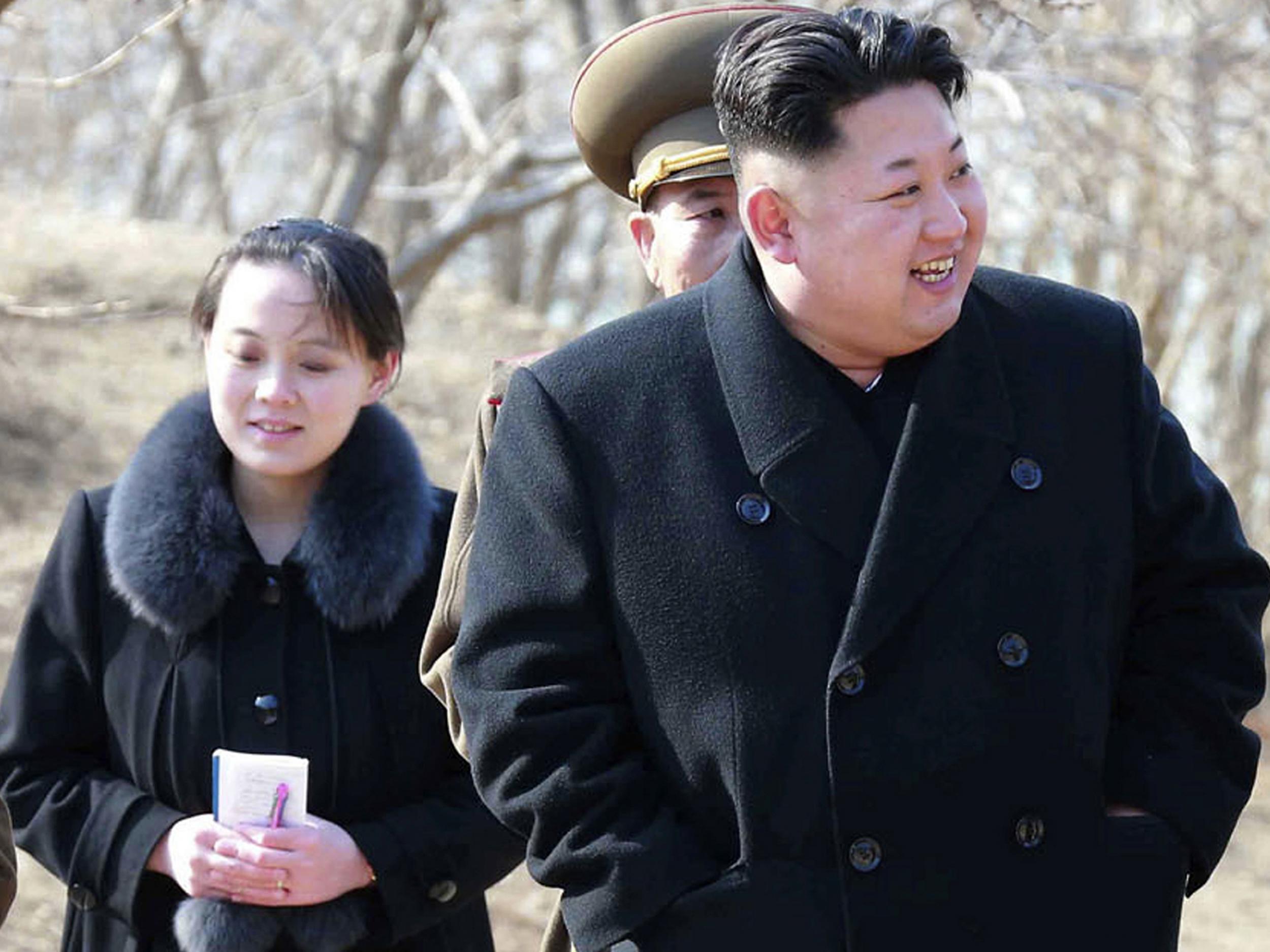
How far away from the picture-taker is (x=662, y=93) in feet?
10.1

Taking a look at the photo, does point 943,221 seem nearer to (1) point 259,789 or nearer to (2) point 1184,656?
(2) point 1184,656

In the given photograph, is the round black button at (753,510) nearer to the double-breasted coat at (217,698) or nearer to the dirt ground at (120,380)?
the double-breasted coat at (217,698)

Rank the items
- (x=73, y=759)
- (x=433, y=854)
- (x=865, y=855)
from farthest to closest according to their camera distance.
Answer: (x=73, y=759), (x=433, y=854), (x=865, y=855)

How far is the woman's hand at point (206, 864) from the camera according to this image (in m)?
2.94

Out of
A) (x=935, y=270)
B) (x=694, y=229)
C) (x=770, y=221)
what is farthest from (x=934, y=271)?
(x=694, y=229)

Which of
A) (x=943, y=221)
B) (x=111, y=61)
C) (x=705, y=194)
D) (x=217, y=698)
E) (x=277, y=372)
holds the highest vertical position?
(x=111, y=61)

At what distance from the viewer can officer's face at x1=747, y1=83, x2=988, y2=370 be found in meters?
2.27

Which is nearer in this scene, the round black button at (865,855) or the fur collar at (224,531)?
the round black button at (865,855)

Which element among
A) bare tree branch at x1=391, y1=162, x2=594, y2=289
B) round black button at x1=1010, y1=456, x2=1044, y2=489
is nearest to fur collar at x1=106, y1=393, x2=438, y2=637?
round black button at x1=1010, y1=456, x2=1044, y2=489

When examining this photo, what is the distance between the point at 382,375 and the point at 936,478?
119cm

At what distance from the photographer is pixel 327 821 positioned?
9.95 feet

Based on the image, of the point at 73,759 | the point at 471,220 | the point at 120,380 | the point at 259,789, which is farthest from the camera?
the point at 120,380

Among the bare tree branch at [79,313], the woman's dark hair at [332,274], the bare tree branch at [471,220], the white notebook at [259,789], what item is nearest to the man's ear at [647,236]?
the woman's dark hair at [332,274]

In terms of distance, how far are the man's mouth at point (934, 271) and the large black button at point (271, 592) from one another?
125 centimetres
